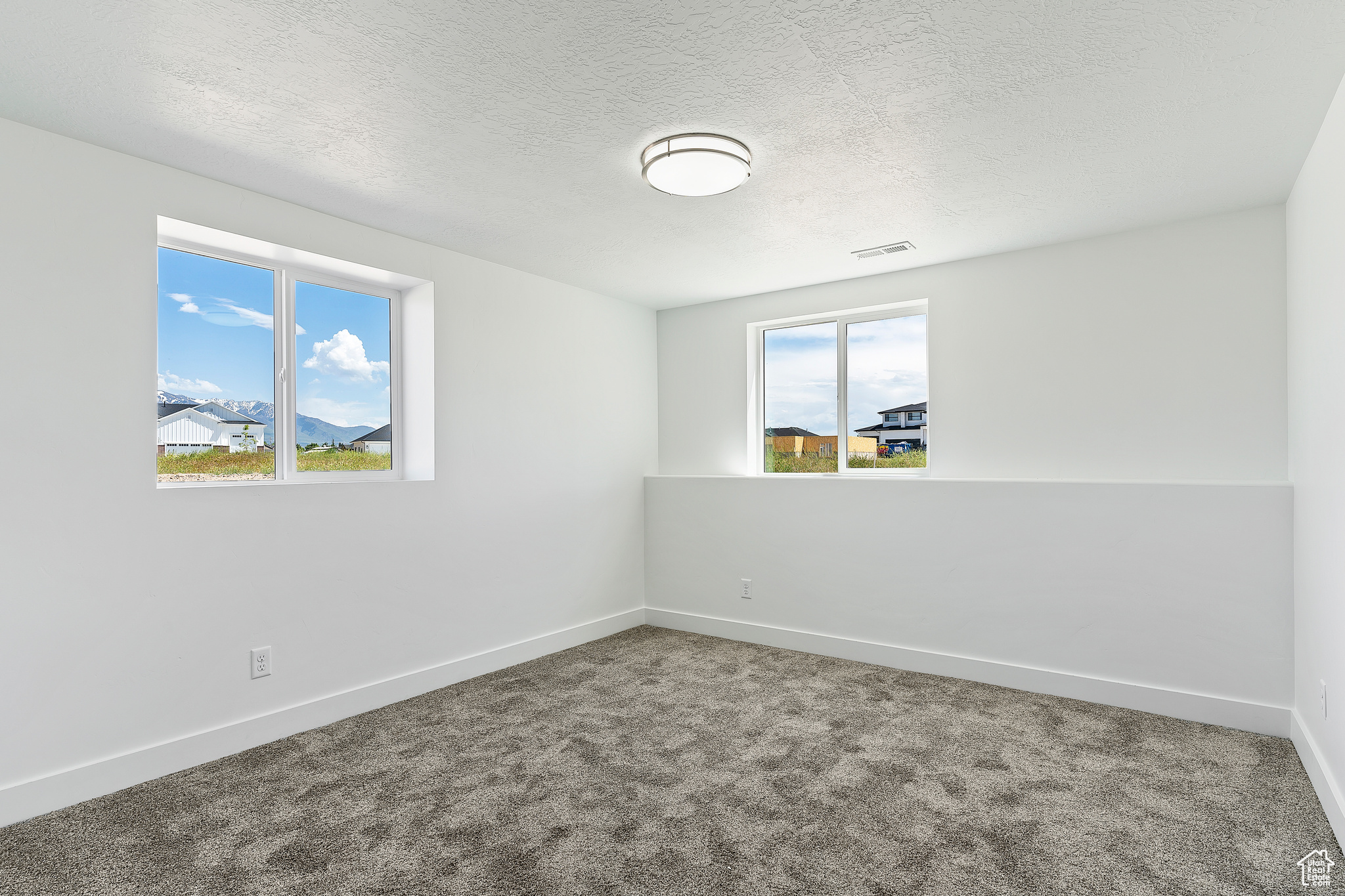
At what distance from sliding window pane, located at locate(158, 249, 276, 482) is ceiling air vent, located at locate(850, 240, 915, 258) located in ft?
10.1

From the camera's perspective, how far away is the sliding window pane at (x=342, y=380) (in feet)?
11.0

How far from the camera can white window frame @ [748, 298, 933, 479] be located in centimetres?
423

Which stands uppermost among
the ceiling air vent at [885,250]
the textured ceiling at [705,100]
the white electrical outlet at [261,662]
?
the textured ceiling at [705,100]

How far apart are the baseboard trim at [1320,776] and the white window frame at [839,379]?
→ 6.46ft

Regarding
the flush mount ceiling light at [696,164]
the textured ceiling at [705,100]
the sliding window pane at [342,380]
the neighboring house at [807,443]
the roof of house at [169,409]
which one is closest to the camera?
the textured ceiling at [705,100]

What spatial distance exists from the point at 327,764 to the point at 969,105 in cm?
340

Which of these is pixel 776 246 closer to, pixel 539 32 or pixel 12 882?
pixel 539 32

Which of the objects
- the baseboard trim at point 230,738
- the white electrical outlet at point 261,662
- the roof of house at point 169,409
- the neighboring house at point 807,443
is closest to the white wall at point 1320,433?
the neighboring house at point 807,443

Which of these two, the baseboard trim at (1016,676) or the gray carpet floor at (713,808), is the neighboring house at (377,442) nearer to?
the gray carpet floor at (713,808)

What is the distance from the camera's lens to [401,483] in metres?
3.51

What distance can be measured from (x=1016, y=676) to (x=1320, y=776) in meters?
1.29

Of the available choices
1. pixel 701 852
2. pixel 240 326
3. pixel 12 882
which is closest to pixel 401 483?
pixel 240 326

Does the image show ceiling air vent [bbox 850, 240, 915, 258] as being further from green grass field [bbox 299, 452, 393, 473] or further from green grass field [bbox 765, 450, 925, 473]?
green grass field [bbox 299, 452, 393, 473]

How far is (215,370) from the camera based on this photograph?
9.94ft
